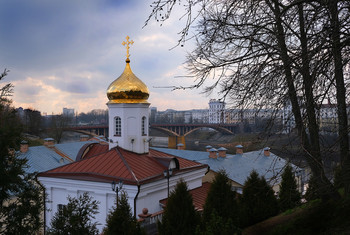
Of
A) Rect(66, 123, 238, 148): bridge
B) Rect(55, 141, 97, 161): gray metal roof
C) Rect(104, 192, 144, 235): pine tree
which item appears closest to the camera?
Rect(104, 192, 144, 235): pine tree

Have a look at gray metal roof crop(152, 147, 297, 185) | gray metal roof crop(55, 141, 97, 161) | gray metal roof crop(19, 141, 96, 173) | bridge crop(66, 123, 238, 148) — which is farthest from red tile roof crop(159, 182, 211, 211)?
bridge crop(66, 123, 238, 148)

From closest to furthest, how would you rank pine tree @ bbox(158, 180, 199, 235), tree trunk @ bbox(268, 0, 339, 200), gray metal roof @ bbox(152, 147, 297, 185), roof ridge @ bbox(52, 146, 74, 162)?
1. tree trunk @ bbox(268, 0, 339, 200)
2. pine tree @ bbox(158, 180, 199, 235)
3. gray metal roof @ bbox(152, 147, 297, 185)
4. roof ridge @ bbox(52, 146, 74, 162)

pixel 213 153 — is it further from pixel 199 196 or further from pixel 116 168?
pixel 116 168

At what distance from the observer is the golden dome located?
1331cm

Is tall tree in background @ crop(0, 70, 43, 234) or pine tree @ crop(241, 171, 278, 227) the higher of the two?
tall tree in background @ crop(0, 70, 43, 234)

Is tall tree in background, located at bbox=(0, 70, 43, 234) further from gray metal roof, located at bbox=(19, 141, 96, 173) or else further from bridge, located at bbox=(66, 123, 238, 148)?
bridge, located at bbox=(66, 123, 238, 148)

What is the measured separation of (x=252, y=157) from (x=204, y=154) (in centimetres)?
307

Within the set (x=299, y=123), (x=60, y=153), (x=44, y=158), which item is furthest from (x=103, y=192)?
(x=60, y=153)

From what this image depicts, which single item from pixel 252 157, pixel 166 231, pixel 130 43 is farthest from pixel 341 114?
pixel 252 157

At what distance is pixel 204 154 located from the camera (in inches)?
811

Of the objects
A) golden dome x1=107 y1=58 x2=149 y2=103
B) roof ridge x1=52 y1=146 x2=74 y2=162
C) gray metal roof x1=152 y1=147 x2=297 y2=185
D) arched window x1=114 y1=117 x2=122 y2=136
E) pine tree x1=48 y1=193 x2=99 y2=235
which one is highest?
golden dome x1=107 y1=58 x2=149 y2=103

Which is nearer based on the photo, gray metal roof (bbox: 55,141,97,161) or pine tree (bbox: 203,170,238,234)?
pine tree (bbox: 203,170,238,234)

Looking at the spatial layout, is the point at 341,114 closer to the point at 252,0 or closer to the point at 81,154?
the point at 252,0

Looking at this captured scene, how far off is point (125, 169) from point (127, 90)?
150 inches
